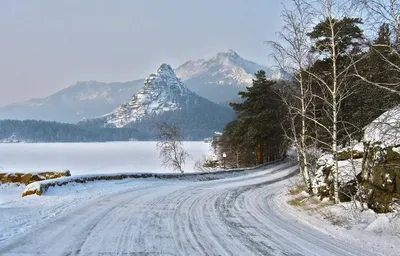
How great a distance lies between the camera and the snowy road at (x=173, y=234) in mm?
6863

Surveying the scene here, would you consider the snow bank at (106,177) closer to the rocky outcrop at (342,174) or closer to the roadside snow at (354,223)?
the roadside snow at (354,223)

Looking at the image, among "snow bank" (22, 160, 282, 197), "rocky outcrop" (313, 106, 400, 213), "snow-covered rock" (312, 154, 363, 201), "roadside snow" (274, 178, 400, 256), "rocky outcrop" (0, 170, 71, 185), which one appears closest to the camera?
"roadside snow" (274, 178, 400, 256)

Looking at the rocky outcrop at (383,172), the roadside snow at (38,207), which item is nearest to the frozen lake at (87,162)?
the roadside snow at (38,207)

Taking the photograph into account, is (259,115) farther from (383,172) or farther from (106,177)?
(383,172)

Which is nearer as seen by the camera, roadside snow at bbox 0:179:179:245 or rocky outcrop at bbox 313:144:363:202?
roadside snow at bbox 0:179:179:245

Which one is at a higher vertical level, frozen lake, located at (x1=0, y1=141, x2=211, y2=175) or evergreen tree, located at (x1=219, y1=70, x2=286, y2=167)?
evergreen tree, located at (x1=219, y1=70, x2=286, y2=167)

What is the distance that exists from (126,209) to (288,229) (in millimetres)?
5520

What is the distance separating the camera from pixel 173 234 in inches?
321

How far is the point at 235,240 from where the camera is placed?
776 cm

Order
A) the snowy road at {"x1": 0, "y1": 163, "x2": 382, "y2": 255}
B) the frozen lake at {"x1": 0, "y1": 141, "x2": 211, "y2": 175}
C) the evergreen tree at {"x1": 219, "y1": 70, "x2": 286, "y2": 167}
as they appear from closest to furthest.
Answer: the snowy road at {"x1": 0, "y1": 163, "x2": 382, "y2": 255} < the evergreen tree at {"x1": 219, "y1": 70, "x2": 286, "y2": 167} < the frozen lake at {"x1": 0, "y1": 141, "x2": 211, "y2": 175}

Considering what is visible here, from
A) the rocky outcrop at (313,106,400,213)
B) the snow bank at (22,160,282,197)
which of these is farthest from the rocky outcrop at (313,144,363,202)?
the snow bank at (22,160,282,197)

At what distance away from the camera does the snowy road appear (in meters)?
6.86

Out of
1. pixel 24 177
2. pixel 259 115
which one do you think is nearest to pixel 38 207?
pixel 24 177

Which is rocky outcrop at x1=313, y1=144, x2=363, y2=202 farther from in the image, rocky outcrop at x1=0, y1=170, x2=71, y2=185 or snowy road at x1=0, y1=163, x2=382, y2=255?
rocky outcrop at x1=0, y1=170, x2=71, y2=185
